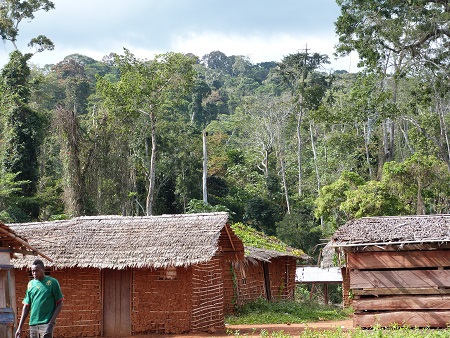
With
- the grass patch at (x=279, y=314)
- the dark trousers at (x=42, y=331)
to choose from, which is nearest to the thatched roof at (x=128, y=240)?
the grass patch at (x=279, y=314)

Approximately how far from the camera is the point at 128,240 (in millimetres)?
18141

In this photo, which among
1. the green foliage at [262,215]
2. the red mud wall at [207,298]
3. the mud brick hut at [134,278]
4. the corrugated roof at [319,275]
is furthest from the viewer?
the green foliage at [262,215]

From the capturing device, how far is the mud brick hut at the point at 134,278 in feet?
57.0

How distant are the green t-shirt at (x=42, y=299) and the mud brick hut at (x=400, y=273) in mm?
7685

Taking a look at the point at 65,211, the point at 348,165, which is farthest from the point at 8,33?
the point at 348,165

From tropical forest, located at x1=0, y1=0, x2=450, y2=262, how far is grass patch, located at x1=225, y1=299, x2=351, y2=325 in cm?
430

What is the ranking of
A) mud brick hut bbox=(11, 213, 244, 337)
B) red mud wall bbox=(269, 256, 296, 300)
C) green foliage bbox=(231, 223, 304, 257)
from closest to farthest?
mud brick hut bbox=(11, 213, 244, 337) → red mud wall bbox=(269, 256, 296, 300) → green foliage bbox=(231, 223, 304, 257)

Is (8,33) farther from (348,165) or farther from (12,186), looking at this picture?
(348,165)

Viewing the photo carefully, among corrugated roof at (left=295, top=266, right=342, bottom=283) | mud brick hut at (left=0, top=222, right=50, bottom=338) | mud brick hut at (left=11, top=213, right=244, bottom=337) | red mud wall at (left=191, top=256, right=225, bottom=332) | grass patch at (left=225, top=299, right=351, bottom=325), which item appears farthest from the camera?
corrugated roof at (left=295, top=266, right=342, bottom=283)

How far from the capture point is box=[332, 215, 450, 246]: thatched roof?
1546 cm

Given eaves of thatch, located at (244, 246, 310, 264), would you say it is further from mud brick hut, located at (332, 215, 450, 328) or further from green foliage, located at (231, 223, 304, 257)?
mud brick hut, located at (332, 215, 450, 328)

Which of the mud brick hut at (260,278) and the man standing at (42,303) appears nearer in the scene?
the man standing at (42,303)

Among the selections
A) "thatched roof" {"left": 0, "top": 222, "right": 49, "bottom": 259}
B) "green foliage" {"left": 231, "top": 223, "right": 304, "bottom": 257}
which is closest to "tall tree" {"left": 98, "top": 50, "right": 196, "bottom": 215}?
"green foliage" {"left": 231, "top": 223, "right": 304, "bottom": 257}

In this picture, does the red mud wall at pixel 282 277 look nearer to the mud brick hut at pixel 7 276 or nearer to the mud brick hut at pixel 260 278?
the mud brick hut at pixel 260 278
